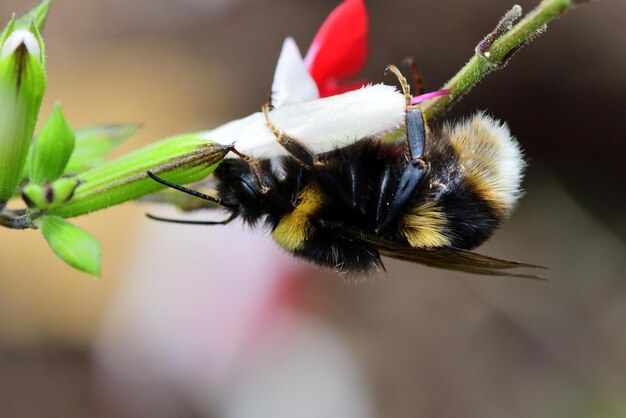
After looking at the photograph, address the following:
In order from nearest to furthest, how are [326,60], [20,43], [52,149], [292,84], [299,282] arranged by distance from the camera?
[20,43] → [52,149] → [292,84] → [326,60] → [299,282]

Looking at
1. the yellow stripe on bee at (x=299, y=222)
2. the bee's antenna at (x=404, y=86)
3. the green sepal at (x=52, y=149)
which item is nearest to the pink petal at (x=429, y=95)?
the bee's antenna at (x=404, y=86)

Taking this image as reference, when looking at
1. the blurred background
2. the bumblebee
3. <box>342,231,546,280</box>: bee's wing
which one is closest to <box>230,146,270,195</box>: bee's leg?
the bumblebee

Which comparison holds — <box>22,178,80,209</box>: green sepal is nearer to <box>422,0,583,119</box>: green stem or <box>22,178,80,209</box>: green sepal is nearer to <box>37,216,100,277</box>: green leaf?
<box>37,216,100,277</box>: green leaf

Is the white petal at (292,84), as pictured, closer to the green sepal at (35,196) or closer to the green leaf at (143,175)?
the green leaf at (143,175)

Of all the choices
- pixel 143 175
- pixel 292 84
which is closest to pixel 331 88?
pixel 292 84

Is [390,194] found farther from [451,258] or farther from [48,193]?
[48,193]

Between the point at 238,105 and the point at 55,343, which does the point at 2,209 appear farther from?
the point at 238,105
